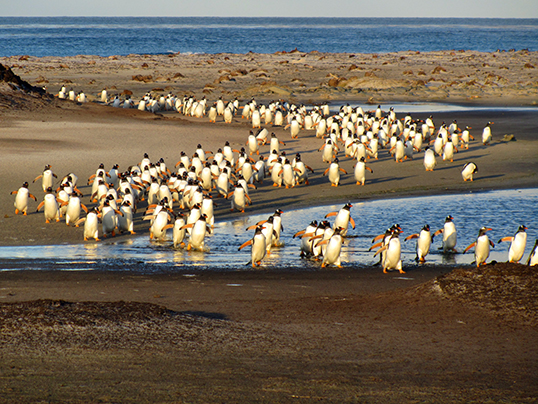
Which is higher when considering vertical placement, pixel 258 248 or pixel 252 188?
pixel 252 188

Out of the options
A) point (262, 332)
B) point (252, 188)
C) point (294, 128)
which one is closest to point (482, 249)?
point (262, 332)

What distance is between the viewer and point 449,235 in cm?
1123

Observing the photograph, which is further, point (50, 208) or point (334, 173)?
point (334, 173)

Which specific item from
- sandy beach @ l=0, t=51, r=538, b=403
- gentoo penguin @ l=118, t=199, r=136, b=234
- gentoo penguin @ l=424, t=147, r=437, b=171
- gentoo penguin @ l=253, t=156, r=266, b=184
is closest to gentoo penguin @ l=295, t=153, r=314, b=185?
gentoo penguin @ l=253, t=156, r=266, b=184

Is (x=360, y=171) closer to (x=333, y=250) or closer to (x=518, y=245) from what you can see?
(x=518, y=245)

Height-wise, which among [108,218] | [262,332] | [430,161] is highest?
[430,161]

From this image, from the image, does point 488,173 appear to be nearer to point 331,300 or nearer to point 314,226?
point 314,226

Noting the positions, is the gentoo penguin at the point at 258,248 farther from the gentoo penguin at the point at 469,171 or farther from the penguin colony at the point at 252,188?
the gentoo penguin at the point at 469,171

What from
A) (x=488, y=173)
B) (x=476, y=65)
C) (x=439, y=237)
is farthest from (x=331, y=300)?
(x=476, y=65)

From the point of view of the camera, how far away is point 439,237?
12.3 meters

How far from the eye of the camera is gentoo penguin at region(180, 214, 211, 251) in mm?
11195

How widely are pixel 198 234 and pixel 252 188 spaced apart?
569 cm

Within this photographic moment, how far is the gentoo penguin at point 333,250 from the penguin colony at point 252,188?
16mm

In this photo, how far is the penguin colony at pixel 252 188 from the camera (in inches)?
417
